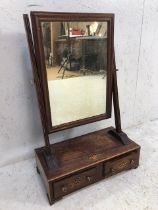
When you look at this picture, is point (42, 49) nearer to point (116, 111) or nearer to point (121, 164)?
point (116, 111)

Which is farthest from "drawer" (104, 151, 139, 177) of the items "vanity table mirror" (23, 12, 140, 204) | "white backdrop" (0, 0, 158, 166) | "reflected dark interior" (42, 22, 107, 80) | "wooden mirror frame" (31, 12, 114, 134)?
"reflected dark interior" (42, 22, 107, 80)

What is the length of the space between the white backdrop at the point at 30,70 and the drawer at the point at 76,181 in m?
0.53

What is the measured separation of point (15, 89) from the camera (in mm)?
1393

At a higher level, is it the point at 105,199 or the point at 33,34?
the point at 33,34

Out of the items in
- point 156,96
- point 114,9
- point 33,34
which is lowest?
A: point 156,96

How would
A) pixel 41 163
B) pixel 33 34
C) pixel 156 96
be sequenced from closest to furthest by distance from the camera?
pixel 33 34, pixel 41 163, pixel 156 96

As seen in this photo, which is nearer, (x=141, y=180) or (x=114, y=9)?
(x=141, y=180)

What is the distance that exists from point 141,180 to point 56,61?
1.06 metres

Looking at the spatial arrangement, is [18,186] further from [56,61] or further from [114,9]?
[114,9]

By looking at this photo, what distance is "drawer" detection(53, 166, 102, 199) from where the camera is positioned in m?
1.18


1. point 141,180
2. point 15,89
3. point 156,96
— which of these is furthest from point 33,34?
point 156,96

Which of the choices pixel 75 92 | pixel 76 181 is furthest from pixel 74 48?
pixel 76 181

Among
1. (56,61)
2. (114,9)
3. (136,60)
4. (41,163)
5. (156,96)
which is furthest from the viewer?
(156,96)

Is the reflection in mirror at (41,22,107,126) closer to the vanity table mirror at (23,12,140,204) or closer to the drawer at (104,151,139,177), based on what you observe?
the vanity table mirror at (23,12,140,204)
